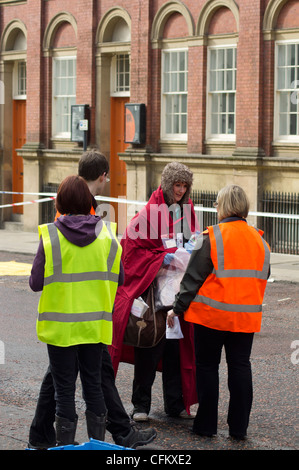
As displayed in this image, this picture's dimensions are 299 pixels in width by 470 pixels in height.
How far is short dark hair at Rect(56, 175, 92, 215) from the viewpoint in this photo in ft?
19.2

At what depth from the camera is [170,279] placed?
708 centimetres

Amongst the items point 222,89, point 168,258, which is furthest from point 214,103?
point 168,258

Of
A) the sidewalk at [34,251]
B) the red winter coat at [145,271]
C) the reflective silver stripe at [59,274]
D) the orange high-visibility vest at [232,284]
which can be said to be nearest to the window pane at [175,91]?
the sidewalk at [34,251]

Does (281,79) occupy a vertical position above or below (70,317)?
above

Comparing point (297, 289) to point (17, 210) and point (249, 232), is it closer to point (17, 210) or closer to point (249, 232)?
point (249, 232)

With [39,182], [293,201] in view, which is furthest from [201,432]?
[39,182]

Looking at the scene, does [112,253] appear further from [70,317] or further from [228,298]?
[228,298]

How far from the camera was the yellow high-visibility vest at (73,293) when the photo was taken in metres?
5.79

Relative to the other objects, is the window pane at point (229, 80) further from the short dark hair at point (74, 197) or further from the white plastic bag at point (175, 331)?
the short dark hair at point (74, 197)

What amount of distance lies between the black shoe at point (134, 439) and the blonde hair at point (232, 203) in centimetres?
163

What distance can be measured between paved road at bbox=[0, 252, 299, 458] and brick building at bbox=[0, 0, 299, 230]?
729cm

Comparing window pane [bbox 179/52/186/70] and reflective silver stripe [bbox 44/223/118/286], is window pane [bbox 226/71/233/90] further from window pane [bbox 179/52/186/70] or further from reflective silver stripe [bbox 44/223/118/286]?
reflective silver stripe [bbox 44/223/118/286]

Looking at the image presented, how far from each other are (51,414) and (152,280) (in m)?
1.38

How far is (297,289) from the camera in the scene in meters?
14.4
